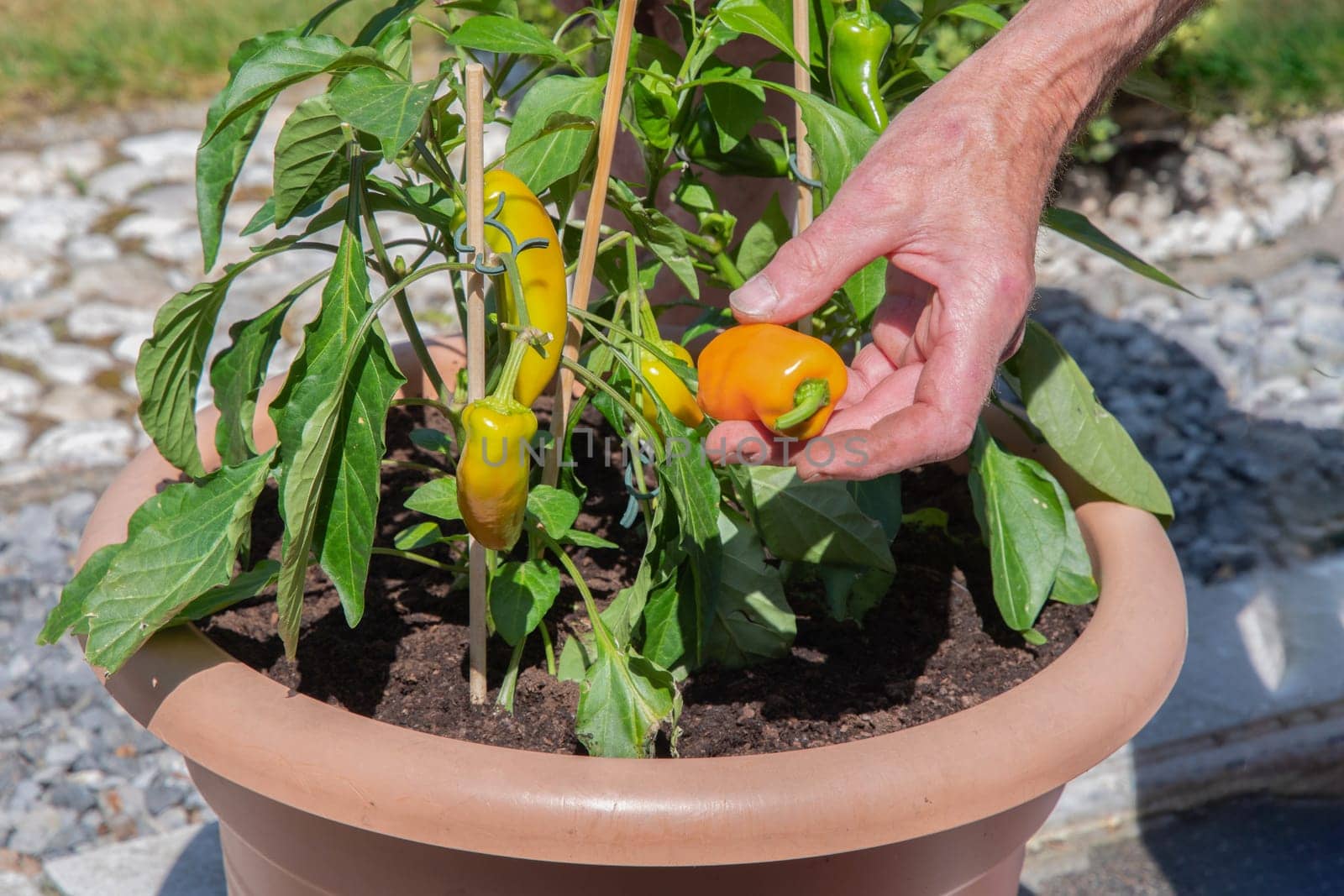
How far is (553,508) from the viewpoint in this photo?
3.21 ft

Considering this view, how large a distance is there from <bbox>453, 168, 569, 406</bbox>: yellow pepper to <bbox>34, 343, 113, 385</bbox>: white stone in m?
1.88

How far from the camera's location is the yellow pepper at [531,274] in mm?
900

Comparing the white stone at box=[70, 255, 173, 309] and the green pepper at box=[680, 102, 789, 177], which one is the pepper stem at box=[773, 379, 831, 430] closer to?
the green pepper at box=[680, 102, 789, 177]

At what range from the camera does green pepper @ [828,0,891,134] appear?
103cm

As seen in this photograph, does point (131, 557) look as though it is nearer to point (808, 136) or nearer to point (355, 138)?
point (355, 138)

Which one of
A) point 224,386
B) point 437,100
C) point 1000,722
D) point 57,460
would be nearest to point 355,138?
point 437,100

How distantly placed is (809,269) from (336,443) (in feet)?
1.12

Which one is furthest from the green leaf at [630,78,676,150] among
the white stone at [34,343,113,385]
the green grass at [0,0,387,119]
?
the green grass at [0,0,387,119]

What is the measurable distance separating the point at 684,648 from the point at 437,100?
18.7 inches

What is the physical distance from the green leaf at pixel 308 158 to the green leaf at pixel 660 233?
22cm

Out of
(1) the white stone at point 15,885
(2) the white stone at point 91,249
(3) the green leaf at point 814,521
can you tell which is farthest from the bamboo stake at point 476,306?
(2) the white stone at point 91,249

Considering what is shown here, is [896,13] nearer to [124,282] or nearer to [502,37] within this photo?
[502,37]

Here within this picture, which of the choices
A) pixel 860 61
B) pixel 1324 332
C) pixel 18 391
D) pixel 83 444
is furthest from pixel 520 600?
pixel 1324 332

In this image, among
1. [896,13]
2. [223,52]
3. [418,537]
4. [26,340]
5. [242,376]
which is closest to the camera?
[418,537]
